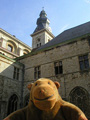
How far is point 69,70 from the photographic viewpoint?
38.2ft

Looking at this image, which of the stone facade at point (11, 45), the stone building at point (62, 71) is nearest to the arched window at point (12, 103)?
the stone building at point (62, 71)

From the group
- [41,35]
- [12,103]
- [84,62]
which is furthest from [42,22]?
[12,103]

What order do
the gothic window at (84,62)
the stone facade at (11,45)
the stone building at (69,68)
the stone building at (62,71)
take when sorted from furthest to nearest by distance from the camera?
1. the stone facade at (11,45)
2. the gothic window at (84,62)
3. the stone building at (62,71)
4. the stone building at (69,68)

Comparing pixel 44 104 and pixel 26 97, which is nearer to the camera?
pixel 44 104

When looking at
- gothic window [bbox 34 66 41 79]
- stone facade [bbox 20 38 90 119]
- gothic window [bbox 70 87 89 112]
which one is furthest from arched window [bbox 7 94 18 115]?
gothic window [bbox 70 87 89 112]

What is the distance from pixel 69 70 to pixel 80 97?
8.77 feet

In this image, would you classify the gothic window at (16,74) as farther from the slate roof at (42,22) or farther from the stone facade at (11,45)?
the slate roof at (42,22)

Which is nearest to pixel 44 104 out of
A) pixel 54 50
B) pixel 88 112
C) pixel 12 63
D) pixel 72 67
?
pixel 88 112

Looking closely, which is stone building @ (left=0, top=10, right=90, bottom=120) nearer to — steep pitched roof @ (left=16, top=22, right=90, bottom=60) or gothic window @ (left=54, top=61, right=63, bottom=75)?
gothic window @ (left=54, top=61, right=63, bottom=75)

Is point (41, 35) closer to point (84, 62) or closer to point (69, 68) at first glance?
point (69, 68)

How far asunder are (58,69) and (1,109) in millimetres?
6657

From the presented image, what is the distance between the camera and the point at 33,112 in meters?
2.95

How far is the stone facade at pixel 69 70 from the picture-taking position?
10344 mm

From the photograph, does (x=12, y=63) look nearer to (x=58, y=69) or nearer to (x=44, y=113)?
(x=58, y=69)
